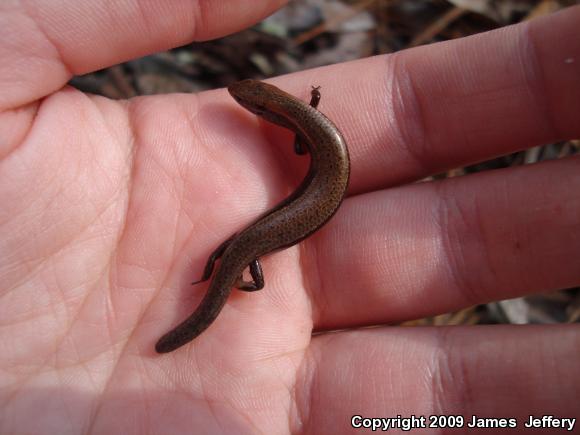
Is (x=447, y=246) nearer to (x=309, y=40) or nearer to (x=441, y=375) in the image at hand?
(x=441, y=375)

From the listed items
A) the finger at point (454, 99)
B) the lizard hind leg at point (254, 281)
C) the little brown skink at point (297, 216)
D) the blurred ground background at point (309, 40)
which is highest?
the blurred ground background at point (309, 40)

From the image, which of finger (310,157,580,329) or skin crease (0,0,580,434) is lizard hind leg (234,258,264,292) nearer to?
skin crease (0,0,580,434)

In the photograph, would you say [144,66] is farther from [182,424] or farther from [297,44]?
[182,424]

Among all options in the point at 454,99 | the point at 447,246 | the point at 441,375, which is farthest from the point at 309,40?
the point at 441,375

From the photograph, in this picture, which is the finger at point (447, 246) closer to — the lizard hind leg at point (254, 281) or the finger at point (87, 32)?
the lizard hind leg at point (254, 281)

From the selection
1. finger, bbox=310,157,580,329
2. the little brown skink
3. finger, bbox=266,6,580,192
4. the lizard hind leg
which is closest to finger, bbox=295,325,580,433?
finger, bbox=310,157,580,329

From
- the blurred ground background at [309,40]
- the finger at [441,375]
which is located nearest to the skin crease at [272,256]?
the finger at [441,375]

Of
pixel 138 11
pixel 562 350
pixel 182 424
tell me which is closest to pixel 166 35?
pixel 138 11
